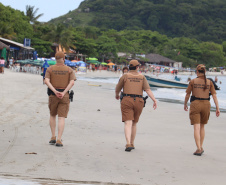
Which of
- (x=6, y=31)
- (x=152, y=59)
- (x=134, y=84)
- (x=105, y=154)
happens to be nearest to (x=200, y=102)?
(x=134, y=84)

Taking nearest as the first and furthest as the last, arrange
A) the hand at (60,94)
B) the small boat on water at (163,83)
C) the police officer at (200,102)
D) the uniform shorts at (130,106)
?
the hand at (60,94) < the uniform shorts at (130,106) < the police officer at (200,102) < the small boat on water at (163,83)

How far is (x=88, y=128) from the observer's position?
10383 mm

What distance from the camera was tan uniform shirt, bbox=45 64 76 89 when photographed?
7754 millimetres

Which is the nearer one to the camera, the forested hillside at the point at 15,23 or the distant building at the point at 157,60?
the forested hillside at the point at 15,23

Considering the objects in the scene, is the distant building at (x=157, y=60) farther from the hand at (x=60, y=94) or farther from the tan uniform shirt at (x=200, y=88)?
the hand at (x=60, y=94)

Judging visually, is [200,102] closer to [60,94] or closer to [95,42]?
[60,94]

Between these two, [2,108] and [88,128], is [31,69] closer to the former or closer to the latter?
[2,108]

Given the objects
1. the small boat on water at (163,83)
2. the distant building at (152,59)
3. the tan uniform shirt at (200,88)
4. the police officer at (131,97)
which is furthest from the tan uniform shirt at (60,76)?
the distant building at (152,59)

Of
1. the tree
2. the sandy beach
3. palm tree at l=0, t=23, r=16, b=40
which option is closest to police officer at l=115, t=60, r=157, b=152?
the sandy beach

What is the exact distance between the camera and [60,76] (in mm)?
7773

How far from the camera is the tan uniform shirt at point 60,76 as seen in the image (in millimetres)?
7754

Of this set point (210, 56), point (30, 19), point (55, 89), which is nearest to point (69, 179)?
point (55, 89)

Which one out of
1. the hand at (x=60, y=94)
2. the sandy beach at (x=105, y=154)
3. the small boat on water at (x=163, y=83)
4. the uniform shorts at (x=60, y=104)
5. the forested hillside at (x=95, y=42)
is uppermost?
the forested hillside at (x=95, y=42)

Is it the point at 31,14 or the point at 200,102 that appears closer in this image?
the point at 200,102
